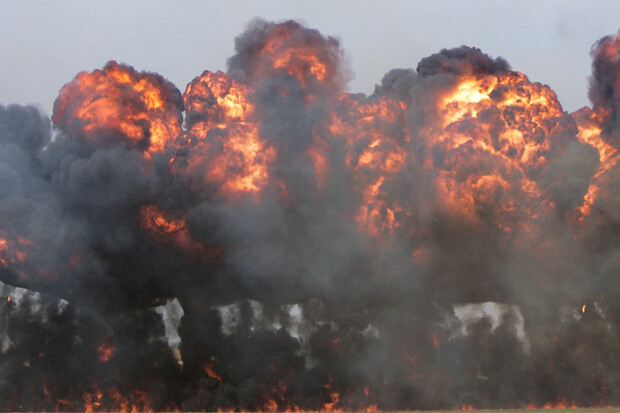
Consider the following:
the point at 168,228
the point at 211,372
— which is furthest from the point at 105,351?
the point at 168,228

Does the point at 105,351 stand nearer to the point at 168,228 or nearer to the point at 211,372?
the point at 211,372

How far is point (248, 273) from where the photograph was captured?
358ft

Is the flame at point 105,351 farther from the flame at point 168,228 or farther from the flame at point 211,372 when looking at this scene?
the flame at point 168,228

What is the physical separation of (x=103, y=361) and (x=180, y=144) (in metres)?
35.5

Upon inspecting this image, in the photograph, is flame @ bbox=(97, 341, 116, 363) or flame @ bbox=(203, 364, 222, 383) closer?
flame @ bbox=(97, 341, 116, 363)

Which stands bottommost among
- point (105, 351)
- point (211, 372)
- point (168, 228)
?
point (211, 372)

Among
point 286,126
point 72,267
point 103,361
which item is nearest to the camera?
point 286,126

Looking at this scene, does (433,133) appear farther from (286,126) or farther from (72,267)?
(72,267)

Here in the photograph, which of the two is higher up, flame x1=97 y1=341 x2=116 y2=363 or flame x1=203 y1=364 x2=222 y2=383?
flame x1=97 y1=341 x2=116 y2=363

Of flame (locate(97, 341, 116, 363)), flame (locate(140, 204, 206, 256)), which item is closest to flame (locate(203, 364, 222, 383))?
flame (locate(97, 341, 116, 363))

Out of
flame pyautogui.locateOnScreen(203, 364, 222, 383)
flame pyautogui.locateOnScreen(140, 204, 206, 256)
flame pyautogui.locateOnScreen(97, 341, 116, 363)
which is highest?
flame pyautogui.locateOnScreen(140, 204, 206, 256)

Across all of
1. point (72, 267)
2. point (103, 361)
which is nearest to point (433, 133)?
point (72, 267)

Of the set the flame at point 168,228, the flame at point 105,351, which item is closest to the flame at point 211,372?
the flame at point 105,351

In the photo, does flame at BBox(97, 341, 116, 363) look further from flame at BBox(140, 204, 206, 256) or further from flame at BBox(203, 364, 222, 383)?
flame at BBox(140, 204, 206, 256)
